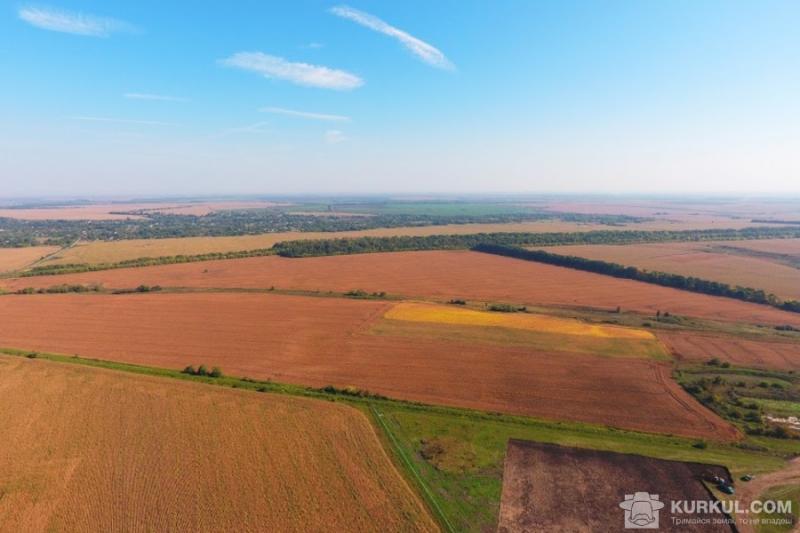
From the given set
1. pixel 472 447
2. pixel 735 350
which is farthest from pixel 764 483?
pixel 735 350

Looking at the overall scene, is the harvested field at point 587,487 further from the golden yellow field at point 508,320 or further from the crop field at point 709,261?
the crop field at point 709,261

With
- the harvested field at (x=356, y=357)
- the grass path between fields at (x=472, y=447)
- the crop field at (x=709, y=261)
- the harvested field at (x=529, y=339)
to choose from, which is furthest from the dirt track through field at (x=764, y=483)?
the crop field at (x=709, y=261)

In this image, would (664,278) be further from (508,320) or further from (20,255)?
(20,255)

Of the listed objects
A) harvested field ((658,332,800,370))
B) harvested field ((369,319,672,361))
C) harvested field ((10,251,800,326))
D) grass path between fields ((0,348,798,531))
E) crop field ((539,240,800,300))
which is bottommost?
grass path between fields ((0,348,798,531))

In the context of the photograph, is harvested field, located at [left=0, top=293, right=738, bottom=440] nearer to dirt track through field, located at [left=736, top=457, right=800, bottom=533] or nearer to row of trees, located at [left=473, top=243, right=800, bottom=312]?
dirt track through field, located at [left=736, top=457, right=800, bottom=533]

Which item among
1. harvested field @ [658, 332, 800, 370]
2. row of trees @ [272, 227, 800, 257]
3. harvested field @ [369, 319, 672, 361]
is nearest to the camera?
harvested field @ [658, 332, 800, 370]

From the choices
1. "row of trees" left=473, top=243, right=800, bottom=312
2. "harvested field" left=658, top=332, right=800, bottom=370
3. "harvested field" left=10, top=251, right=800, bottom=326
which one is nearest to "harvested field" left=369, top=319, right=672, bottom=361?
"harvested field" left=658, top=332, right=800, bottom=370

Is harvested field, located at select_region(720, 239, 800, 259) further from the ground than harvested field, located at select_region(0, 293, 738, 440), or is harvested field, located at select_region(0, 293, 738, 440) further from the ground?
harvested field, located at select_region(720, 239, 800, 259)
